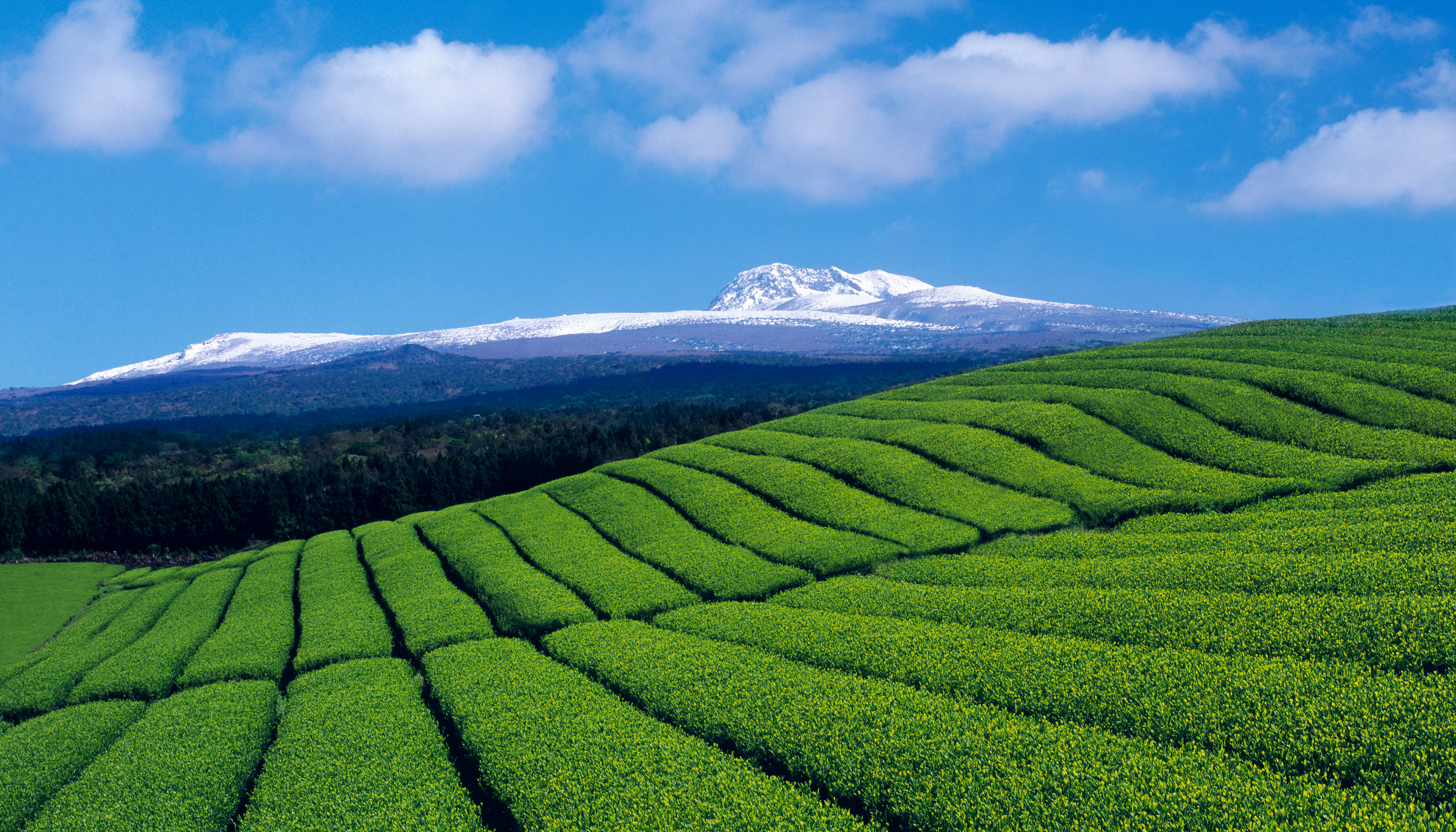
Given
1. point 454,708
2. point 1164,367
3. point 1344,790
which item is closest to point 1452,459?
point 1164,367

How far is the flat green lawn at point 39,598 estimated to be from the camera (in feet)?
140

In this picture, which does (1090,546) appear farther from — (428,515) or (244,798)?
(428,515)

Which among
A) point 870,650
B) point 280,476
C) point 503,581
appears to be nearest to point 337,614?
point 503,581

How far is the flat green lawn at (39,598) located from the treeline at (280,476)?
14503mm

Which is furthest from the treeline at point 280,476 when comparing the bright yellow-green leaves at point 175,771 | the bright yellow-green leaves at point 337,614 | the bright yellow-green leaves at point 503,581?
the bright yellow-green leaves at point 175,771

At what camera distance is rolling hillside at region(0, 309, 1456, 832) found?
14.9 meters

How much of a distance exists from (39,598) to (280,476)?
38.1 meters

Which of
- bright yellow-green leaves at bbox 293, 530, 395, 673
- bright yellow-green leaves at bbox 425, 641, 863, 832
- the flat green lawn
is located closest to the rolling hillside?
bright yellow-green leaves at bbox 425, 641, 863, 832

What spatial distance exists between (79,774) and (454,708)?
40.0 feet

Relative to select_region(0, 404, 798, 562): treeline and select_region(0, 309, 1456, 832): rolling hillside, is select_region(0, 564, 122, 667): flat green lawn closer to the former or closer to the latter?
select_region(0, 309, 1456, 832): rolling hillside

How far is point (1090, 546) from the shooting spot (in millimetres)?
29156

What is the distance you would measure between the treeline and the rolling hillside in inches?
1232

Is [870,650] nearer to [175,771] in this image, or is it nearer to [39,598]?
[175,771]

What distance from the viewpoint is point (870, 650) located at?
22141 mm
